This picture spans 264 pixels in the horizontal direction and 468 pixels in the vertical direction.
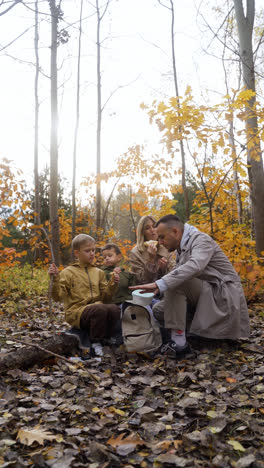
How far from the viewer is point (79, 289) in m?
3.83

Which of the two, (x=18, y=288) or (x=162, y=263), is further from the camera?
(x=18, y=288)

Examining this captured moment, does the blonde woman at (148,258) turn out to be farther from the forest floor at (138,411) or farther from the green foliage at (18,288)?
the green foliage at (18,288)

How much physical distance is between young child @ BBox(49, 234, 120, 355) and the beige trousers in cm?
61

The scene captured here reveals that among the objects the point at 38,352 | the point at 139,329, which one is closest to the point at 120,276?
the point at 139,329

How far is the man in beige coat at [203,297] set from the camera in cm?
321

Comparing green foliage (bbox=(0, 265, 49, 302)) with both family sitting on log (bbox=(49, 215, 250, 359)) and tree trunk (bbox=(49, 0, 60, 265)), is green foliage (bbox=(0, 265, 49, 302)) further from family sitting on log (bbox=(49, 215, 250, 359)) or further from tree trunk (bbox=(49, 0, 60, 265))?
family sitting on log (bbox=(49, 215, 250, 359))

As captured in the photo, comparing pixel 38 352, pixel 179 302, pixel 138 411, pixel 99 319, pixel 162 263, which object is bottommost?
pixel 138 411

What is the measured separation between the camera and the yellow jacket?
3.67m

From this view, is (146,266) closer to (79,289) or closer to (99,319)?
Answer: (79,289)

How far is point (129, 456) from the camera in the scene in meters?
1.81

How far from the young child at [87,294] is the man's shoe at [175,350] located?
0.62 meters

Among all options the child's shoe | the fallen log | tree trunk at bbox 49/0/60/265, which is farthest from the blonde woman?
tree trunk at bbox 49/0/60/265

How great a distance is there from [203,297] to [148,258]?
132 cm

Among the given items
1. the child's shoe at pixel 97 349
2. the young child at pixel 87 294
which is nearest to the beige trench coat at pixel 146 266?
the young child at pixel 87 294
